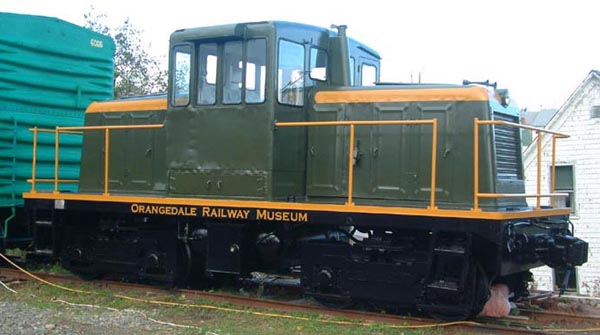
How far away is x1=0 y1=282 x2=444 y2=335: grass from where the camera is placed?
23.2 feet

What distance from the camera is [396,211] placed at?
7371 millimetres

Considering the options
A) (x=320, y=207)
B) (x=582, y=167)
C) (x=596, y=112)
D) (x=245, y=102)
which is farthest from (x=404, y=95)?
(x=596, y=112)

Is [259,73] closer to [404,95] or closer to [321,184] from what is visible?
[321,184]

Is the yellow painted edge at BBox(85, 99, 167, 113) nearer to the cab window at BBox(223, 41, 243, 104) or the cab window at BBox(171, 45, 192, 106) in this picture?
the cab window at BBox(171, 45, 192, 106)

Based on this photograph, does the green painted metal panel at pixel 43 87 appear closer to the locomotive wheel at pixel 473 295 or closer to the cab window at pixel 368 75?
the cab window at pixel 368 75

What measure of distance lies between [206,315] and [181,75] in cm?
317

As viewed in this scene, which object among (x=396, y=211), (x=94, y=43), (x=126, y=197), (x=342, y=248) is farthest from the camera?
(x=94, y=43)

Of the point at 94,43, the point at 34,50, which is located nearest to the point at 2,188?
the point at 34,50

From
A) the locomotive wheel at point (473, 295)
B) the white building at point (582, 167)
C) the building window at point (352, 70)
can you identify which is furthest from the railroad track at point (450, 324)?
the white building at point (582, 167)

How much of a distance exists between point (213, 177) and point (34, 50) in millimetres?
4399

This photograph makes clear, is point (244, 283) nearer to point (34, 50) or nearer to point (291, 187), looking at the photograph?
point (291, 187)

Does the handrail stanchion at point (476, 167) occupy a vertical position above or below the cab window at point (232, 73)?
below

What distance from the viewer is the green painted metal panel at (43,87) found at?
10500mm

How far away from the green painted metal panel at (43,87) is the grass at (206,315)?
2230 millimetres
